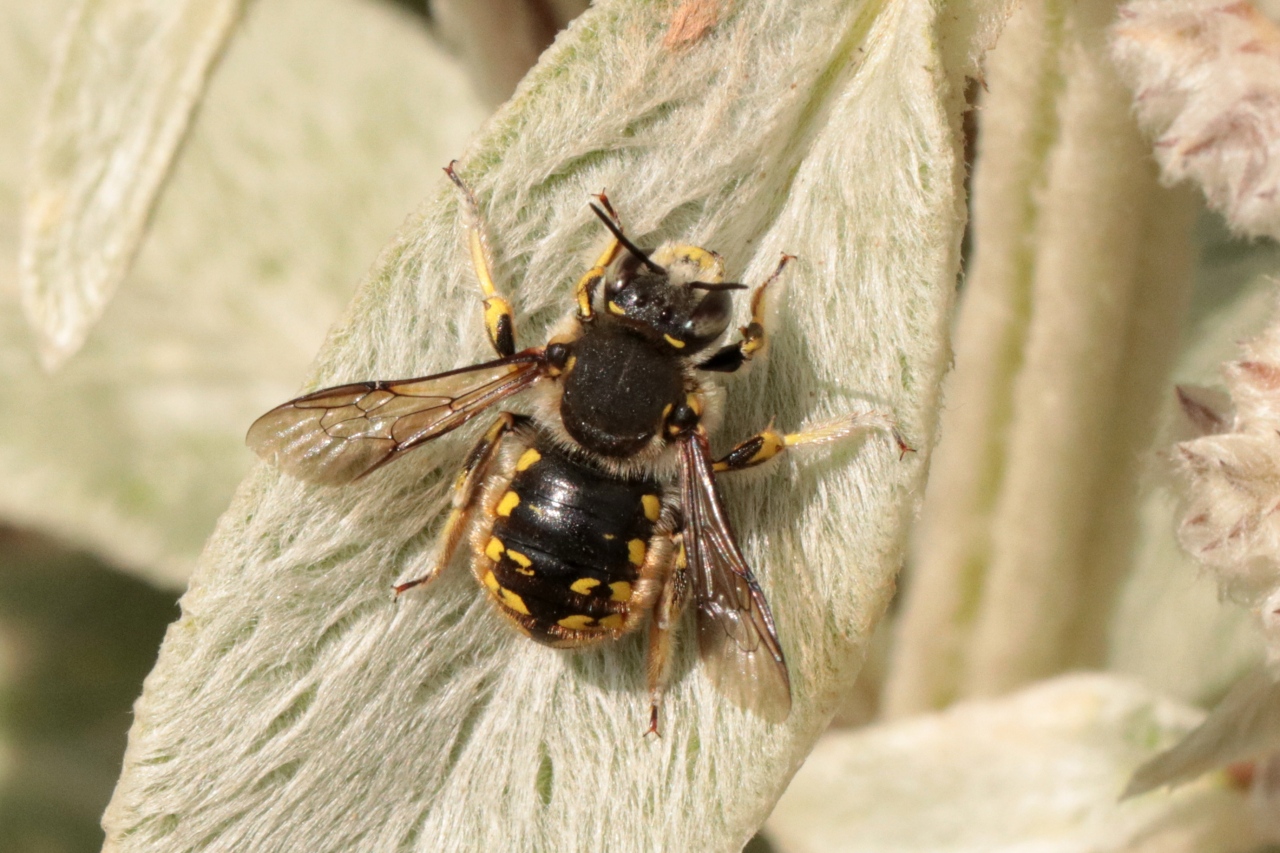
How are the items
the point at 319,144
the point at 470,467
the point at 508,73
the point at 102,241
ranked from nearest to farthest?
the point at 470,467 < the point at 102,241 < the point at 508,73 < the point at 319,144

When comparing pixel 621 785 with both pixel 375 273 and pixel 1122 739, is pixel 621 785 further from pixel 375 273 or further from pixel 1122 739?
pixel 1122 739

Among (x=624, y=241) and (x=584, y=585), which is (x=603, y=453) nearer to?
(x=584, y=585)

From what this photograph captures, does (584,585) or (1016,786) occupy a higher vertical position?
(584,585)

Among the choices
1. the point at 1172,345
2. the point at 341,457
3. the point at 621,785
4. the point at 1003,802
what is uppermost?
the point at 341,457

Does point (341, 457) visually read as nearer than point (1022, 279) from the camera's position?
Yes

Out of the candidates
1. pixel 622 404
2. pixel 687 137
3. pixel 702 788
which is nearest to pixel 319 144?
pixel 622 404

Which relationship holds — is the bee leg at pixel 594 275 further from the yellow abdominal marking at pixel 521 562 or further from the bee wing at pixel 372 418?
the yellow abdominal marking at pixel 521 562

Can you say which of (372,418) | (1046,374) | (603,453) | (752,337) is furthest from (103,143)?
Result: (1046,374)
